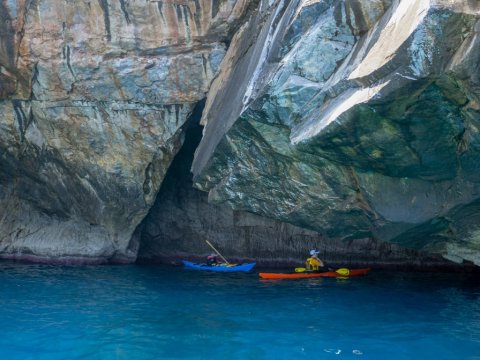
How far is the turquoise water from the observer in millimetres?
9383

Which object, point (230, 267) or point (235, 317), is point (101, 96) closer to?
point (230, 267)

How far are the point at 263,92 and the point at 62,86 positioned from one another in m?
7.06

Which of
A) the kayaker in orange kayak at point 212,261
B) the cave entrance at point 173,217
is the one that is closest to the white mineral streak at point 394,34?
the kayaker in orange kayak at point 212,261

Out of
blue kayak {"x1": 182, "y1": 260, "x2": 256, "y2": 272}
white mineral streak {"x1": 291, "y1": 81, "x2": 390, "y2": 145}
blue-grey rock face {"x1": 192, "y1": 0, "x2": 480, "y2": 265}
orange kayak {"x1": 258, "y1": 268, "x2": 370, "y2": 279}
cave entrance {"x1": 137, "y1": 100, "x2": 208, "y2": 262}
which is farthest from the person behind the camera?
cave entrance {"x1": 137, "y1": 100, "x2": 208, "y2": 262}

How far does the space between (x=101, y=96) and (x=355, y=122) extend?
327 inches

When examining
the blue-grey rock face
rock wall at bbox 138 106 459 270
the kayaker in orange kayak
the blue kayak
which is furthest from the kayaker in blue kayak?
the kayaker in orange kayak

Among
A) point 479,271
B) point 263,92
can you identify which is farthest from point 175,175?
point 479,271

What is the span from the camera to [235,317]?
11.4 metres

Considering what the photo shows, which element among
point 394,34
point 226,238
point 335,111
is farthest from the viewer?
point 226,238

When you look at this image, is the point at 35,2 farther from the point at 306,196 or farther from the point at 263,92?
the point at 306,196

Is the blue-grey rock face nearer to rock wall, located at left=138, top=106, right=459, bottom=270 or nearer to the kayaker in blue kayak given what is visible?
the kayaker in blue kayak

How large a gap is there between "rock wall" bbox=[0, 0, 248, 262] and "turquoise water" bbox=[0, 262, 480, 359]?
264 centimetres

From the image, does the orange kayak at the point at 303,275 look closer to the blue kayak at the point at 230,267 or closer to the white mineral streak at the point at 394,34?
the blue kayak at the point at 230,267

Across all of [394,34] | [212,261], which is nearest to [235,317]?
[212,261]
